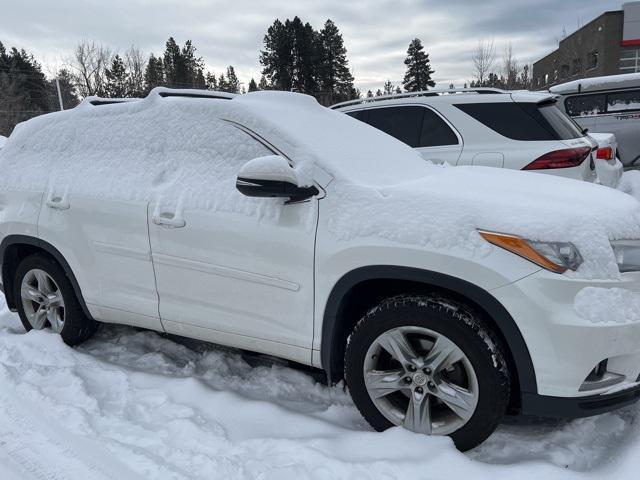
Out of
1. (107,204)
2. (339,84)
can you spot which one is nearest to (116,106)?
(107,204)

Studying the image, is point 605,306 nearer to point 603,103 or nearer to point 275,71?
point 603,103

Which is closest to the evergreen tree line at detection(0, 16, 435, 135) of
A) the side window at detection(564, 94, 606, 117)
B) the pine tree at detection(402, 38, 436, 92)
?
the pine tree at detection(402, 38, 436, 92)

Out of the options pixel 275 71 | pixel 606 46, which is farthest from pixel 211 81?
pixel 606 46

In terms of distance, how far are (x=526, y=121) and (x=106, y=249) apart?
158 inches

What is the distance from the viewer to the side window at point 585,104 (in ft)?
33.2

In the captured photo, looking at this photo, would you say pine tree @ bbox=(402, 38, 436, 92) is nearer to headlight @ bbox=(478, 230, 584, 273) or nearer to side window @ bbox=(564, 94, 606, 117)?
side window @ bbox=(564, 94, 606, 117)

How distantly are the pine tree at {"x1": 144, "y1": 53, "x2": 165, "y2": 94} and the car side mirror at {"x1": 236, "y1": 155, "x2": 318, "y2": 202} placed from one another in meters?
66.2

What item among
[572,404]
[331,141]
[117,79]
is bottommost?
[572,404]

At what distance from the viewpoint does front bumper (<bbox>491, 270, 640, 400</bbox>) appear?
2.09 metres

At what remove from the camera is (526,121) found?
505 centimetres

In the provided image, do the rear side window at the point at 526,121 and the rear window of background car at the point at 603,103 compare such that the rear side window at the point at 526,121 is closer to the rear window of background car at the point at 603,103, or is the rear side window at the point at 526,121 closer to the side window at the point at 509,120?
the side window at the point at 509,120

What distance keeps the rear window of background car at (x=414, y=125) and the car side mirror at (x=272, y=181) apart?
10.8 feet

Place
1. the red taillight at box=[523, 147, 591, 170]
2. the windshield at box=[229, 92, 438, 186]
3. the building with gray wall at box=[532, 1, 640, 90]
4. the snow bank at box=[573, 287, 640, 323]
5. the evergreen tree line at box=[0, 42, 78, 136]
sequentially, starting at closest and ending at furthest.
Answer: the snow bank at box=[573, 287, 640, 323], the windshield at box=[229, 92, 438, 186], the red taillight at box=[523, 147, 591, 170], the building with gray wall at box=[532, 1, 640, 90], the evergreen tree line at box=[0, 42, 78, 136]

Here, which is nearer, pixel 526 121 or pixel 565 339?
pixel 565 339
